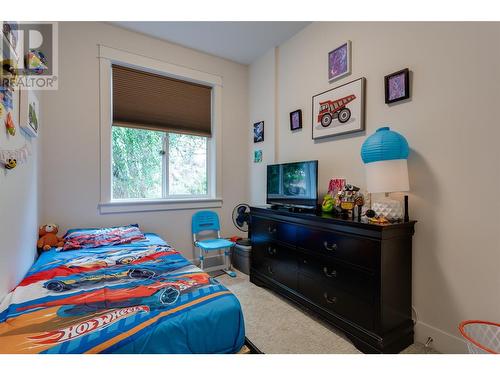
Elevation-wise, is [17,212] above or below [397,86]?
below

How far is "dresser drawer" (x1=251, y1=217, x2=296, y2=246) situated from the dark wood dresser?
0.03m

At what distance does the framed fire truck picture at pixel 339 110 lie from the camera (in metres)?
2.23

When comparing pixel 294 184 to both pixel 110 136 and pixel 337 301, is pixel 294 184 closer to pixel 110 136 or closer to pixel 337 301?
pixel 337 301

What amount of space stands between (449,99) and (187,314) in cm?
218

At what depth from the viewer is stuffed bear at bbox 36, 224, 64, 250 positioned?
2.25 meters

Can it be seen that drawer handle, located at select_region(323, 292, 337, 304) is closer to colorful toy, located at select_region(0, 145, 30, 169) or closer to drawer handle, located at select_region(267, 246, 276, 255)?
drawer handle, located at select_region(267, 246, 276, 255)

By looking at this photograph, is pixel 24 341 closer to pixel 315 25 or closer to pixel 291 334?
pixel 291 334

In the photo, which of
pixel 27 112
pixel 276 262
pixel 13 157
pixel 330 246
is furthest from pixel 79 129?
pixel 330 246

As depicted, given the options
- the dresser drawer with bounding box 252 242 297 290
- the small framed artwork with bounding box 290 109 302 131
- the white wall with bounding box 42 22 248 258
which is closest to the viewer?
the dresser drawer with bounding box 252 242 297 290

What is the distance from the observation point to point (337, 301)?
191cm

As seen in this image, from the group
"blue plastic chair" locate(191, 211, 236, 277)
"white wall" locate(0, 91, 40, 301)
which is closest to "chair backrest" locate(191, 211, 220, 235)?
"blue plastic chair" locate(191, 211, 236, 277)

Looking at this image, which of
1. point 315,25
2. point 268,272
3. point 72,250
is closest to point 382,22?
point 315,25

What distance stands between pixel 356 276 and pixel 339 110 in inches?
62.1
